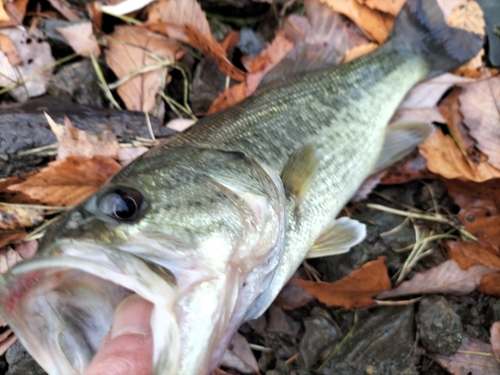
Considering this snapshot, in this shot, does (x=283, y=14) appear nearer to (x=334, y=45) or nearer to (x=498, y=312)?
(x=334, y=45)

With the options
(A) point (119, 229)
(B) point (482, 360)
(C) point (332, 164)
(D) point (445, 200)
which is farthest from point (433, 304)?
(A) point (119, 229)

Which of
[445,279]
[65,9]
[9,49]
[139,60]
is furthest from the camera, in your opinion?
[65,9]

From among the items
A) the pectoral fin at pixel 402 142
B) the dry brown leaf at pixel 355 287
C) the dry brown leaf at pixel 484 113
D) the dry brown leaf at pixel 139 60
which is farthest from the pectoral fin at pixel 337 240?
the dry brown leaf at pixel 139 60

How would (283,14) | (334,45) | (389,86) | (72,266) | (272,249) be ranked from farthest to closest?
(283,14)
(334,45)
(389,86)
(272,249)
(72,266)

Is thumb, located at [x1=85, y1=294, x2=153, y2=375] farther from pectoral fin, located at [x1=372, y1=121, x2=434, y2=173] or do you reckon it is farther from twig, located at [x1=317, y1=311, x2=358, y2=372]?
pectoral fin, located at [x1=372, y1=121, x2=434, y2=173]

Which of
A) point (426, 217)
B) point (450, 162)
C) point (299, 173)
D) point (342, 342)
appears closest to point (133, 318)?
point (299, 173)

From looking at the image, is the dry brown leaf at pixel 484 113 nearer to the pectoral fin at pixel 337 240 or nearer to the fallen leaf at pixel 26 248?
the pectoral fin at pixel 337 240

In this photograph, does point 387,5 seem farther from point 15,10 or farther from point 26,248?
point 26,248
